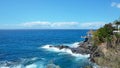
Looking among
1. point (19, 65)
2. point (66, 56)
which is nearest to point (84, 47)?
point (66, 56)

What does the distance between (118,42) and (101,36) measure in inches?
397

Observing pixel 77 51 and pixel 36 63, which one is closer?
pixel 36 63

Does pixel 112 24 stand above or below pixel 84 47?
above

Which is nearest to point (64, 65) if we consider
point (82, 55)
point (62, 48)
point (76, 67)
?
point (76, 67)

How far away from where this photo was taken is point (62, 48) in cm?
8838

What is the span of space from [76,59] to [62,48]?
21493 mm

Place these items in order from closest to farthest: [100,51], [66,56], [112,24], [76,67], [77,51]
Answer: [76,67]
[100,51]
[66,56]
[77,51]
[112,24]

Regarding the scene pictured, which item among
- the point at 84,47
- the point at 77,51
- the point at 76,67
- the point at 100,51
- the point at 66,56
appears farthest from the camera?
the point at 84,47

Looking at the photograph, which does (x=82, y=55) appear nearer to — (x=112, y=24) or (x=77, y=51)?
(x=77, y=51)

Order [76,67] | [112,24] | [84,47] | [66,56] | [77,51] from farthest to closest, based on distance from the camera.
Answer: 1. [112,24]
2. [84,47]
3. [77,51]
4. [66,56]
5. [76,67]

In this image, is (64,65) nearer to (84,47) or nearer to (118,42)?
(118,42)

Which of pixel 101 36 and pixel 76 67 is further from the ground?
pixel 101 36

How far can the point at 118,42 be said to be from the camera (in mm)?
66312

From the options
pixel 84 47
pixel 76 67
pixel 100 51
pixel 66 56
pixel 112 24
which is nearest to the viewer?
pixel 76 67
